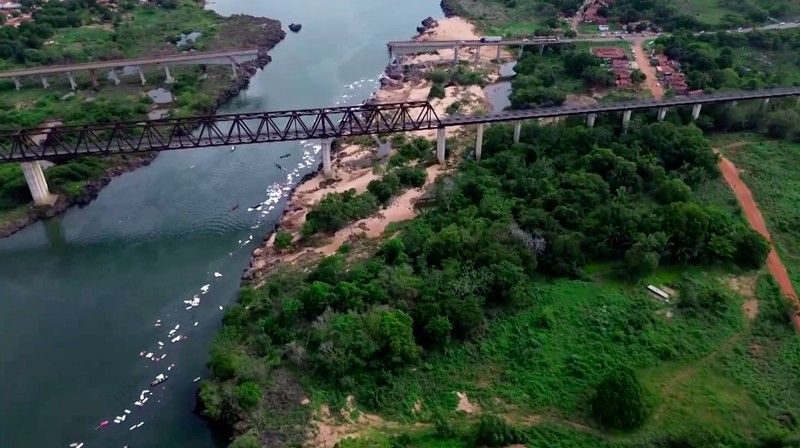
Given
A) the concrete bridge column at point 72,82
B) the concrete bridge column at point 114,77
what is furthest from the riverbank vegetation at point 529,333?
the concrete bridge column at point 72,82

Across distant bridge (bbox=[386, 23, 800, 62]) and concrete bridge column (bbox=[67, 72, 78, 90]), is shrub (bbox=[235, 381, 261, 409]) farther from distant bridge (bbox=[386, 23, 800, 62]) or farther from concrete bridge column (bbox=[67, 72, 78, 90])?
distant bridge (bbox=[386, 23, 800, 62])

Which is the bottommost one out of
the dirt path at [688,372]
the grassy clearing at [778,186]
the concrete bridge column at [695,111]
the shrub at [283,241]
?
the dirt path at [688,372]

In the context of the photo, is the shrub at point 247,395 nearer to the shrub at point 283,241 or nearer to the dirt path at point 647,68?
the shrub at point 283,241

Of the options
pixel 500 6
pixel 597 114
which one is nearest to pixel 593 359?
pixel 597 114

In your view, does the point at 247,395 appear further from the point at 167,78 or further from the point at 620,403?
the point at 167,78

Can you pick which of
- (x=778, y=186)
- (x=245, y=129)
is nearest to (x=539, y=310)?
(x=778, y=186)

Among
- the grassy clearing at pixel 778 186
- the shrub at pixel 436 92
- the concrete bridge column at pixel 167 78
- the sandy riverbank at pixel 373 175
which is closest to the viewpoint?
the grassy clearing at pixel 778 186

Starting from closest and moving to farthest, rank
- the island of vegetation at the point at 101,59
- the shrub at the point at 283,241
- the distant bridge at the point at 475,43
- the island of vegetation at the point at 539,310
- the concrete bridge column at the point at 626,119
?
1. the island of vegetation at the point at 539,310
2. the shrub at the point at 283,241
3. the island of vegetation at the point at 101,59
4. the concrete bridge column at the point at 626,119
5. the distant bridge at the point at 475,43

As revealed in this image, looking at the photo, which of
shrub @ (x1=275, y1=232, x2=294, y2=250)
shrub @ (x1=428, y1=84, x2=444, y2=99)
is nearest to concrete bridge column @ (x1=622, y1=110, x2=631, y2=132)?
shrub @ (x1=428, y1=84, x2=444, y2=99)
